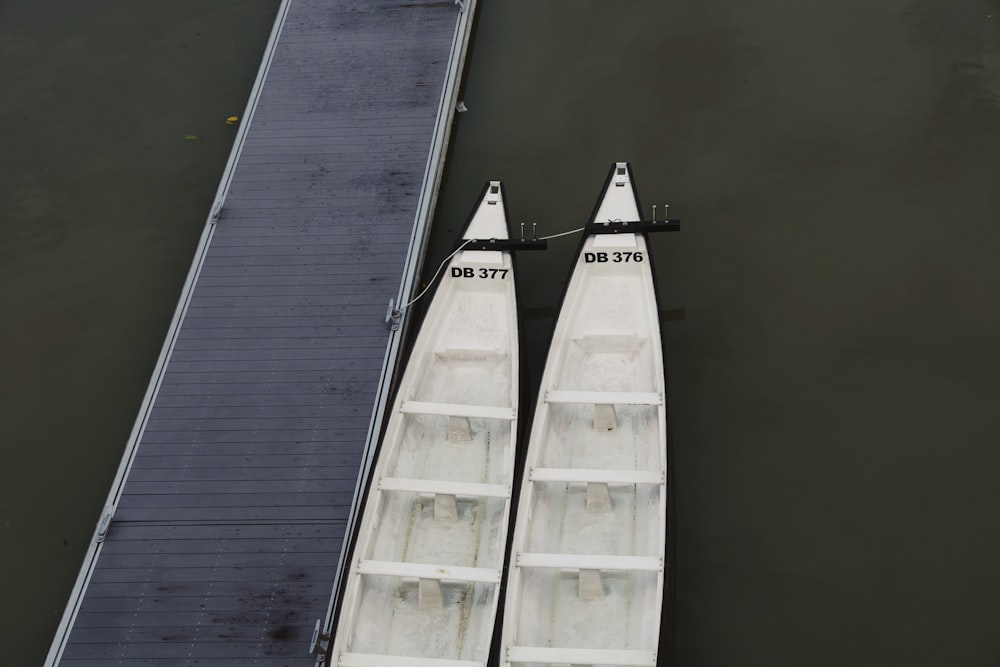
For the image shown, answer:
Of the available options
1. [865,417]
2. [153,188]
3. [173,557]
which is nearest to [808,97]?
[865,417]

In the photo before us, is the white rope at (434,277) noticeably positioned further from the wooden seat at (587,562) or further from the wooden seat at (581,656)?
the wooden seat at (581,656)

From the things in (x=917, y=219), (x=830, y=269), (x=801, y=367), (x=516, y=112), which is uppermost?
(x=516, y=112)

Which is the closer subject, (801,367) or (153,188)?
(801,367)

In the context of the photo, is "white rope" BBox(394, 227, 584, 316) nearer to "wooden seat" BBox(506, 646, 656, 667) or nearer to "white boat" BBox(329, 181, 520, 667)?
"white boat" BBox(329, 181, 520, 667)

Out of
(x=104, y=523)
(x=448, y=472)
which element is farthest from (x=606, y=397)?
(x=104, y=523)

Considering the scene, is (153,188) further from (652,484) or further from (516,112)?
(652,484)

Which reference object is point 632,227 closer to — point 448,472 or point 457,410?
point 457,410

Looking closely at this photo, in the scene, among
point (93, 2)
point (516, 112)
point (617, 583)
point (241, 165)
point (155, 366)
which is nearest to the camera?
point (617, 583)

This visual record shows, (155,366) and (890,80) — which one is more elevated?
(890,80)
